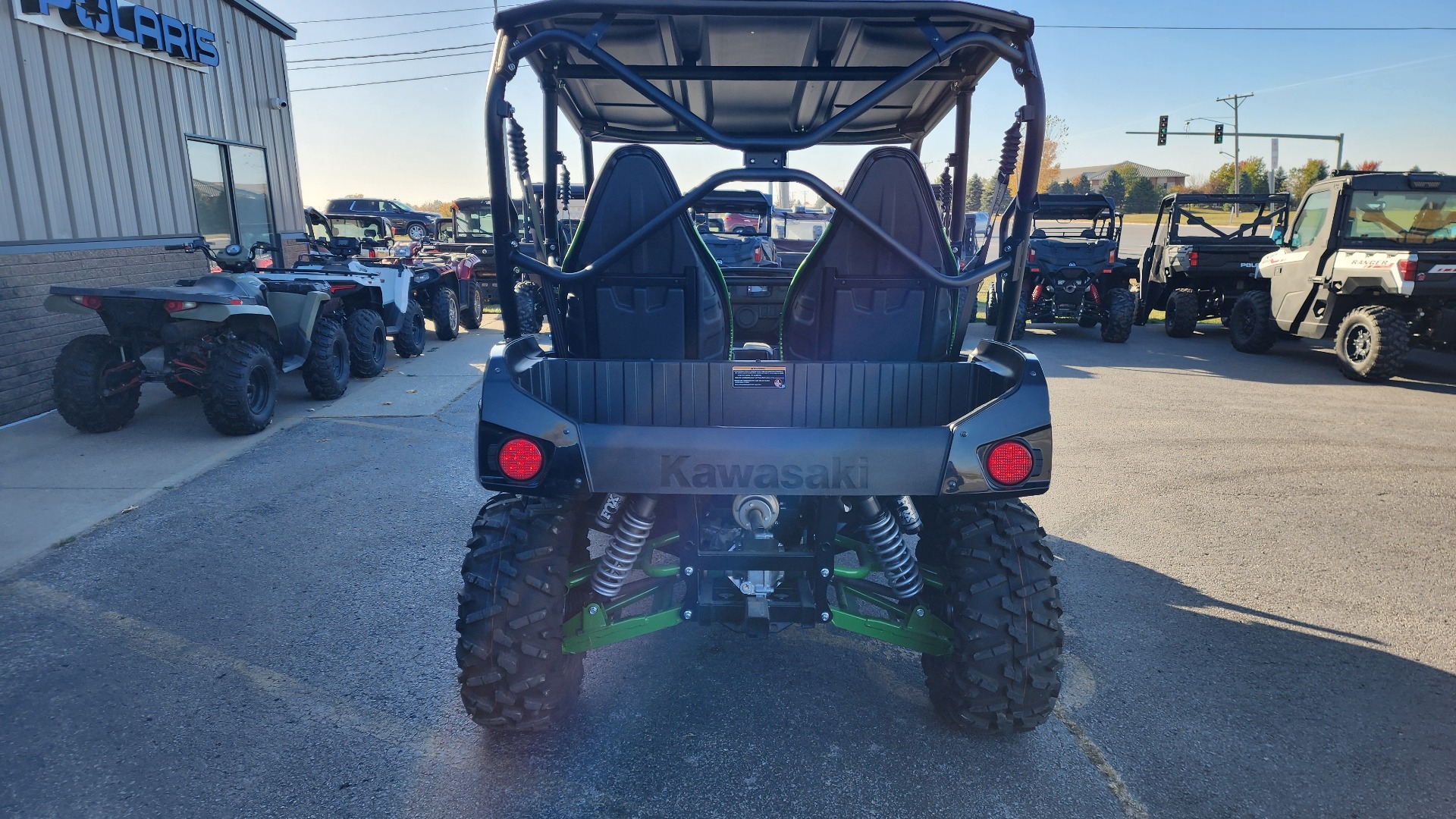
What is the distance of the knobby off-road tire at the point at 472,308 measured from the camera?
499 inches

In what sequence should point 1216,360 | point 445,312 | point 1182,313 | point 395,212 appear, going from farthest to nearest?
point 395,212 < point 1182,313 < point 445,312 < point 1216,360

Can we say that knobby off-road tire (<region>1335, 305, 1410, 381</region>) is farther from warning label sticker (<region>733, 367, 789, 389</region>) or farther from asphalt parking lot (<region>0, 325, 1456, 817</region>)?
warning label sticker (<region>733, 367, 789, 389</region>)

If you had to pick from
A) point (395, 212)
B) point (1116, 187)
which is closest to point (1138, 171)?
→ point (1116, 187)

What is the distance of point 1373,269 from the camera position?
8.55m

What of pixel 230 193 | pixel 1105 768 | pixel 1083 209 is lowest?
pixel 1105 768

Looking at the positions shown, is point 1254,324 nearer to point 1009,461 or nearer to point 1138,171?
point 1009,461

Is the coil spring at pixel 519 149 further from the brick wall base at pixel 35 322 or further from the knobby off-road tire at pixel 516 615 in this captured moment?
the brick wall base at pixel 35 322

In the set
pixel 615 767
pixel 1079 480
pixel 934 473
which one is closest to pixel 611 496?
pixel 615 767

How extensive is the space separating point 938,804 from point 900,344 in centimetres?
158

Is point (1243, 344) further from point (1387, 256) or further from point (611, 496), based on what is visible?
point (611, 496)

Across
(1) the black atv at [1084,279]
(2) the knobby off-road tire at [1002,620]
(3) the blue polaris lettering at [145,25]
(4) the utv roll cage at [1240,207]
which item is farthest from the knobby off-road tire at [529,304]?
(4) the utv roll cage at [1240,207]

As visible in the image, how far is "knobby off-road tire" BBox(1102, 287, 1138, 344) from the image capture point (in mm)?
11445

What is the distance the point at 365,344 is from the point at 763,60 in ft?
21.4

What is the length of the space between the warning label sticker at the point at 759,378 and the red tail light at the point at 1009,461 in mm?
759
